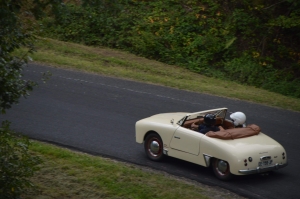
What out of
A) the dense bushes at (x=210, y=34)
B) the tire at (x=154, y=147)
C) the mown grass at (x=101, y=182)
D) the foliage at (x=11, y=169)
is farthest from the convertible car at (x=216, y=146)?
the dense bushes at (x=210, y=34)

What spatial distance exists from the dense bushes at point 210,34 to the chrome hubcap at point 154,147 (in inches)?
383

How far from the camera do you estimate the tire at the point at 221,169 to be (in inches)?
372

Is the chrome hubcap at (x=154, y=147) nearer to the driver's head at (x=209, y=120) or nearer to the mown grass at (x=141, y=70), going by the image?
the driver's head at (x=209, y=120)

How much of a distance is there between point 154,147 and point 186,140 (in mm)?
900

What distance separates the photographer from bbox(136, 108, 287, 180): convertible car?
30.4 ft

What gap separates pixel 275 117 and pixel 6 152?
8.87m

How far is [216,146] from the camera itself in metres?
9.42

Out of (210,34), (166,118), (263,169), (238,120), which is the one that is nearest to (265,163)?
(263,169)

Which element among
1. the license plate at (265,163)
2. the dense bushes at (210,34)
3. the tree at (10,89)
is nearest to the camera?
the tree at (10,89)

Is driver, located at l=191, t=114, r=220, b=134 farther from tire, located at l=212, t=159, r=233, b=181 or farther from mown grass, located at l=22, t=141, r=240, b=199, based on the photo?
mown grass, located at l=22, t=141, r=240, b=199

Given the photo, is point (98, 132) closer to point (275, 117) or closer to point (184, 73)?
point (275, 117)

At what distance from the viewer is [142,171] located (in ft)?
32.2

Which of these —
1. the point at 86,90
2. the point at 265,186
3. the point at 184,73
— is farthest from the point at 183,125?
the point at 184,73

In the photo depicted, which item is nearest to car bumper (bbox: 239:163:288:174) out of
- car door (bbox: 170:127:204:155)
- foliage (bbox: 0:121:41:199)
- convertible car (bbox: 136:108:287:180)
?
convertible car (bbox: 136:108:287:180)
